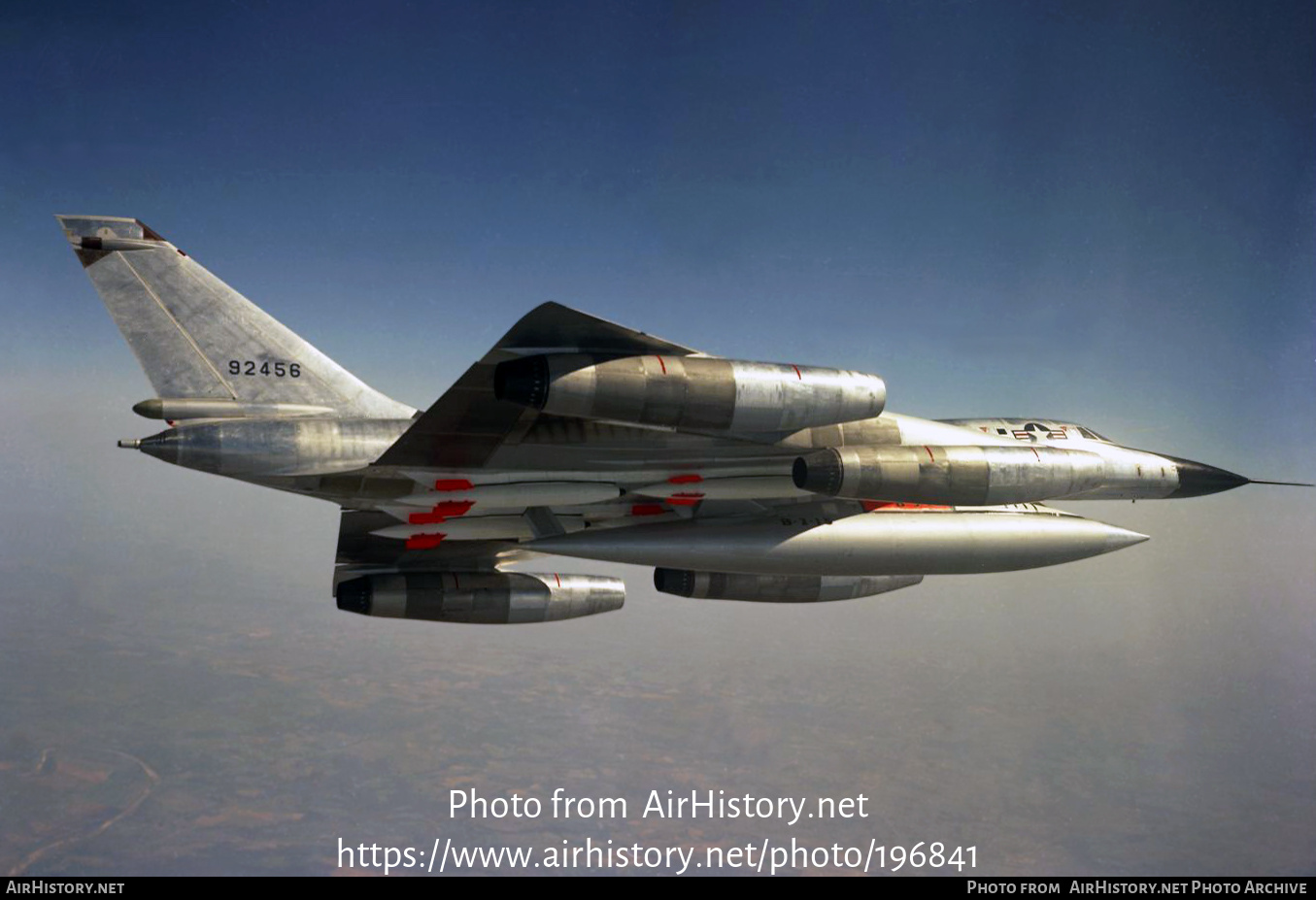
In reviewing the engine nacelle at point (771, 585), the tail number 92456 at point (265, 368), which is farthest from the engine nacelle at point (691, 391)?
the engine nacelle at point (771, 585)

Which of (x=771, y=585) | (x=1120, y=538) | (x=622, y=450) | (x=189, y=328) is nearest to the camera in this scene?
(x=622, y=450)

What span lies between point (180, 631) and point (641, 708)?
218 feet

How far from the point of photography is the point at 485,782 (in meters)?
82.3

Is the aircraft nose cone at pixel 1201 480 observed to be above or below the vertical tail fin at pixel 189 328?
below

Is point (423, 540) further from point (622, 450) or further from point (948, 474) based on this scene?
point (948, 474)

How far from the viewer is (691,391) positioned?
31.6ft

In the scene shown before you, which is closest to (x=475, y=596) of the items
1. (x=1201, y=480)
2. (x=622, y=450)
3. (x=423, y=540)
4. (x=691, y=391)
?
(x=423, y=540)

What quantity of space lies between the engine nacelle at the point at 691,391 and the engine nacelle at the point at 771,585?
5955 mm

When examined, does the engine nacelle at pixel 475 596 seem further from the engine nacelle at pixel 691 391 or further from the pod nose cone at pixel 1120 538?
the pod nose cone at pixel 1120 538

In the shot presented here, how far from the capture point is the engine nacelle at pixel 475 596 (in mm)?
16172

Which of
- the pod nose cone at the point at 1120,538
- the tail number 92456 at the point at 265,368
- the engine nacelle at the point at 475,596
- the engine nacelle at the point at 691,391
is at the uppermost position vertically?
the tail number 92456 at the point at 265,368

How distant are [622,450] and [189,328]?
6455 millimetres
